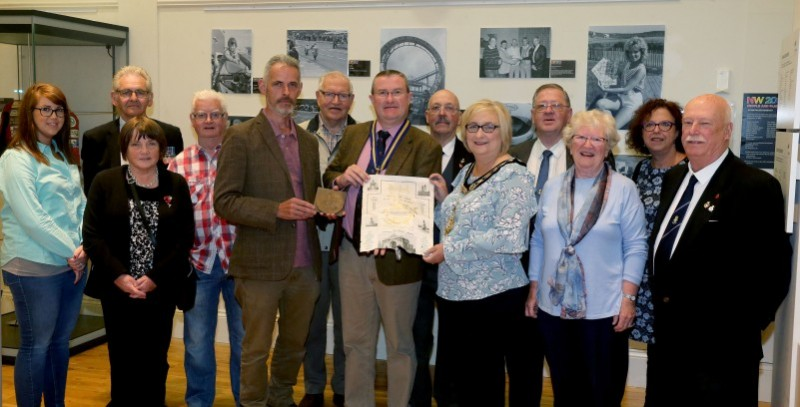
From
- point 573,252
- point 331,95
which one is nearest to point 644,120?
point 573,252

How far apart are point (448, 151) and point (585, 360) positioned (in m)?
1.52

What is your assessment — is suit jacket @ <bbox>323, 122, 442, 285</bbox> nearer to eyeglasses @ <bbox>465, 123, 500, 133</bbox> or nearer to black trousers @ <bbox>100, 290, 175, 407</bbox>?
eyeglasses @ <bbox>465, 123, 500, 133</bbox>

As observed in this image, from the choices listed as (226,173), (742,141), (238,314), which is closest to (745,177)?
(742,141)

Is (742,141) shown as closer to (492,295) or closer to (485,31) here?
(485,31)

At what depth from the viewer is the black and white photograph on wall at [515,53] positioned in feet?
17.0

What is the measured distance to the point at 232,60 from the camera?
19.2ft

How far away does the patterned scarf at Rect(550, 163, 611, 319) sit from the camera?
333 centimetres

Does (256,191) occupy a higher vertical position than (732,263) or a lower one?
higher

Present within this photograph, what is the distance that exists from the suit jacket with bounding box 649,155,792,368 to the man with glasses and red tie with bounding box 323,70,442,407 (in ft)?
4.28

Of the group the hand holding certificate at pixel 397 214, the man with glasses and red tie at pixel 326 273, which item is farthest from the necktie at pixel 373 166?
the man with glasses and red tie at pixel 326 273

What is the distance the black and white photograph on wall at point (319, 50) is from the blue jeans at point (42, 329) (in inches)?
96.4

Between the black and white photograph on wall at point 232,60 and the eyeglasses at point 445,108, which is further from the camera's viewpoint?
the black and white photograph on wall at point 232,60

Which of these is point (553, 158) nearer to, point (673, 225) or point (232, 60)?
point (673, 225)

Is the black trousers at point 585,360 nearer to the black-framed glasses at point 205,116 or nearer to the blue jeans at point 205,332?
the blue jeans at point 205,332
